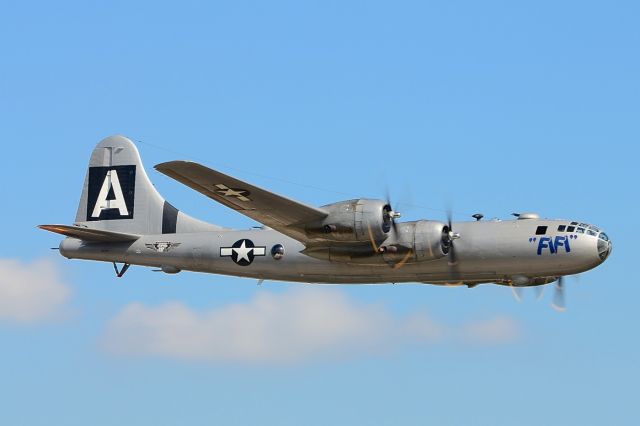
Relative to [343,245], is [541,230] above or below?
above

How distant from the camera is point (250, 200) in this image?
112ft

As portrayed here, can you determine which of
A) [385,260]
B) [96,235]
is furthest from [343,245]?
[96,235]

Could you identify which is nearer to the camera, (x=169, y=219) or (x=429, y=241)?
(x=429, y=241)

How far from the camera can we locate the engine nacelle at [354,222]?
33.7 meters

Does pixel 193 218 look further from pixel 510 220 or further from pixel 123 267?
pixel 510 220

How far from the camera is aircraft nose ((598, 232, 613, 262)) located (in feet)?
111

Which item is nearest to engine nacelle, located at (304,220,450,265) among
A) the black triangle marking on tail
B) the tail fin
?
the tail fin

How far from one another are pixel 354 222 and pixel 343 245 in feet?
4.78

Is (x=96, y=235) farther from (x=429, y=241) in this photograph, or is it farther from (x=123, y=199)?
(x=429, y=241)

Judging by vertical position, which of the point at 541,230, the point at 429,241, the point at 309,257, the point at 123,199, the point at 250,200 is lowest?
the point at 309,257

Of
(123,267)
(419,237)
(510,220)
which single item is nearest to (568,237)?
(510,220)

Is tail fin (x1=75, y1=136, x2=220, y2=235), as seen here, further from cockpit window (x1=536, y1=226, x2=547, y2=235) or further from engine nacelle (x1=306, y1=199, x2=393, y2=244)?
cockpit window (x1=536, y1=226, x2=547, y2=235)

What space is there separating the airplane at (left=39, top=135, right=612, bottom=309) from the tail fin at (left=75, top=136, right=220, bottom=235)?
769 millimetres

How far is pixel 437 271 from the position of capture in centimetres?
3500
